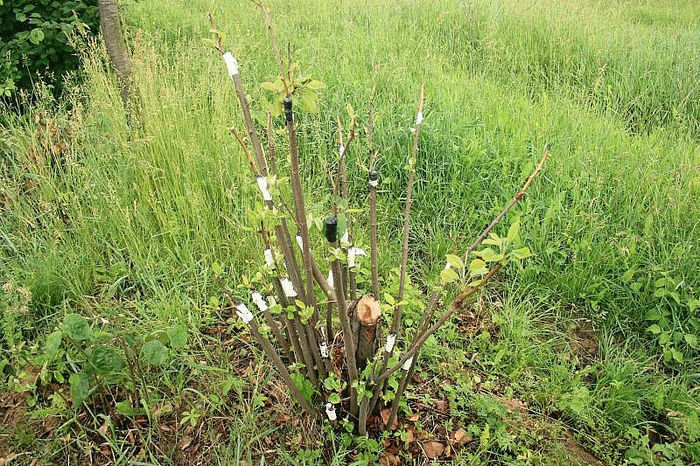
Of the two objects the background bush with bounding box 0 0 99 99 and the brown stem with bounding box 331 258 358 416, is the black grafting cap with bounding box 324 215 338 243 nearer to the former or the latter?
the brown stem with bounding box 331 258 358 416

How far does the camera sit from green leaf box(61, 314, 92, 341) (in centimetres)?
171

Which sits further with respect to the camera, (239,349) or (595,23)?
(595,23)

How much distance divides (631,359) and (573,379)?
0.31 m

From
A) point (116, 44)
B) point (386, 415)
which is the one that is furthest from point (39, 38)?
point (386, 415)

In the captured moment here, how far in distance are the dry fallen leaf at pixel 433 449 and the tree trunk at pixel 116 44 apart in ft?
8.27

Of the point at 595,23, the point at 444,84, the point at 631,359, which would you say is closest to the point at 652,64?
the point at 595,23

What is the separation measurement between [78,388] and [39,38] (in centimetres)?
241

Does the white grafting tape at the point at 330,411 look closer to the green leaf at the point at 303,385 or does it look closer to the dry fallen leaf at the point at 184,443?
the green leaf at the point at 303,385

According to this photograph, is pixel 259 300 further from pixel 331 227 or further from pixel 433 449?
pixel 433 449

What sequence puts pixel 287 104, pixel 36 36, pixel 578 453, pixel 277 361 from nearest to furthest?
pixel 287 104 < pixel 277 361 < pixel 578 453 < pixel 36 36

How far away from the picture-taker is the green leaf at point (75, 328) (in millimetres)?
1708

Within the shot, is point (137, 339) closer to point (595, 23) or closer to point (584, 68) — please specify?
point (584, 68)

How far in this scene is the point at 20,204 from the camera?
108 inches

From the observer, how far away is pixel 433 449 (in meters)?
1.87
